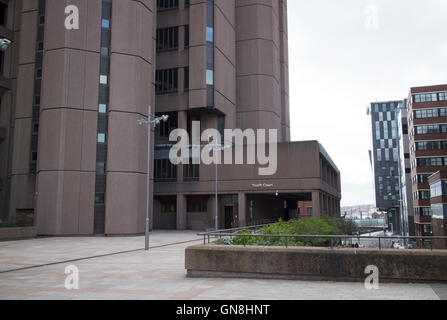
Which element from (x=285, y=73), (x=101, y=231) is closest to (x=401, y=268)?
(x=101, y=231)

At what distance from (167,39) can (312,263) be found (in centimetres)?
Answer: 4508

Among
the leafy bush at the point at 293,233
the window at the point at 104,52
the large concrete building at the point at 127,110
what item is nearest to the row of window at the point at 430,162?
the large concrete building at the point at 127,110

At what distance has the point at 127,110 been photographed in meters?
36.7

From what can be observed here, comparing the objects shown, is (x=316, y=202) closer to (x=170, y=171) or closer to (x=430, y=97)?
(x=170, y=171)

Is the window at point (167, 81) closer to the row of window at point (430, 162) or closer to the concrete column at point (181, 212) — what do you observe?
the concrete column at point (181, 212)

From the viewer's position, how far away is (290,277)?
11.8 metres

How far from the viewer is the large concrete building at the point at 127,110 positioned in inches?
1385

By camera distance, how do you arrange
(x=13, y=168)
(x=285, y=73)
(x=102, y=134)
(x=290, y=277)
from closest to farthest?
(x=290, y=277)
(x=102, y=134)
(x=13, y=168)
(x=285, y=73)

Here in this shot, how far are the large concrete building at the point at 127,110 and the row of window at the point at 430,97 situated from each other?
124 feet

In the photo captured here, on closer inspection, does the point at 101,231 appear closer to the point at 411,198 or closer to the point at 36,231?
the point at 36,231

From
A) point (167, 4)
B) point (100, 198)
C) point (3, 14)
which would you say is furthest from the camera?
point (167, 4)

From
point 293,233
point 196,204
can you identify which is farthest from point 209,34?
point 293,233

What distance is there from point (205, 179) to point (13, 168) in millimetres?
20002

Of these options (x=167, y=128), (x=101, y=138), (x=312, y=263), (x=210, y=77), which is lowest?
(x=312, y=263)
